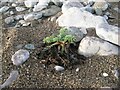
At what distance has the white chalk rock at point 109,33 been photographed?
3266 mm

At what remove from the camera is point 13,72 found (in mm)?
3137

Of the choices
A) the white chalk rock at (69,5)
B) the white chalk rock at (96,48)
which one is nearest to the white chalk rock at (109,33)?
the white chalk rock at (96,48)

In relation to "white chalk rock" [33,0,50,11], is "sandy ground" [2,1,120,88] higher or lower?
lower

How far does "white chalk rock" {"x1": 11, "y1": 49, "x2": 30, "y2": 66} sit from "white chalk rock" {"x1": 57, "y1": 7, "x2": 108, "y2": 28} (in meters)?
0.60

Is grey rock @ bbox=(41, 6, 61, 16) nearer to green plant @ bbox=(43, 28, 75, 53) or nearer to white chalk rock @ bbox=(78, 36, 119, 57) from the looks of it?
green plant @ bbox=(43, 28, 75, 53)

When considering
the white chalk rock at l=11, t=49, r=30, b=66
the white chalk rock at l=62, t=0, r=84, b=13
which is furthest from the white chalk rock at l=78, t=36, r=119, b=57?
the white chalk rock at l=62, t=0, r=84, b=13

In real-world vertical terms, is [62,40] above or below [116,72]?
above

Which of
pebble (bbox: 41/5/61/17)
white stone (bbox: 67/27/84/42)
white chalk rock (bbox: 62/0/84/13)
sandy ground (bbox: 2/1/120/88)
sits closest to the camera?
sandy ground (bbox: 2/1/120/88)

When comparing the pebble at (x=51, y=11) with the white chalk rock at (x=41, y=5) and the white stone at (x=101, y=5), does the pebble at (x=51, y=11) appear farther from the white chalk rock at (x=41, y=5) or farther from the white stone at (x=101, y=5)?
the white stone at (x=101, y=5)

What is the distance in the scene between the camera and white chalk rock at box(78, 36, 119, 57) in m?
3.27

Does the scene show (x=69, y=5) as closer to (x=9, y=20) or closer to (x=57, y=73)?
(x=9, y=20)

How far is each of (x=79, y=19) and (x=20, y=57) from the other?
0.82 m

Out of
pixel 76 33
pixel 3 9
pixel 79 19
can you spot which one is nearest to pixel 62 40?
pixel 76 33

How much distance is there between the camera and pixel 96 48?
10.8 feet
